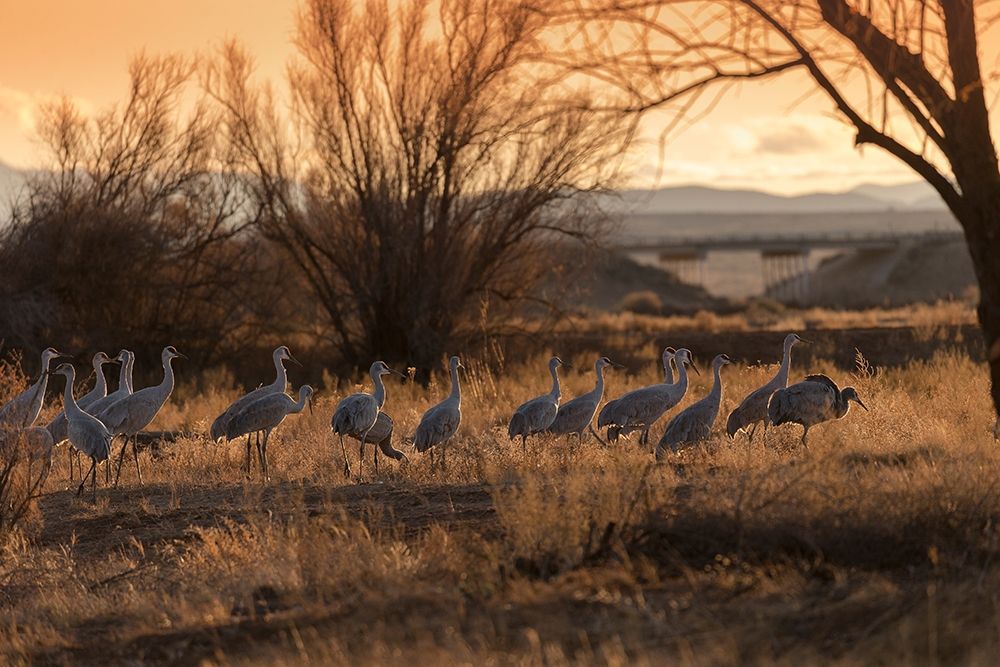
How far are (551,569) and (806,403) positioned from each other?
6453mm

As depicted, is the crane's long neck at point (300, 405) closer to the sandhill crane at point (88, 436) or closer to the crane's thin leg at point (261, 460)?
the crane's thin leg at point (261, 460)

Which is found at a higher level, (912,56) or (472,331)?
(912,56)

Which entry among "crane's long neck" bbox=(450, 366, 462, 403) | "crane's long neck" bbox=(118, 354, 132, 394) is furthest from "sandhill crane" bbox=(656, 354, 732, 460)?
"crane's long neck" bbox=(118, 354, 132, 394)

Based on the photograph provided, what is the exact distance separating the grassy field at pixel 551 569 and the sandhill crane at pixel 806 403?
102 centimetres

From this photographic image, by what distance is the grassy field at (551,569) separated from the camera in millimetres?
6855

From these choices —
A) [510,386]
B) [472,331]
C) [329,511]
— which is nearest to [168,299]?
[472,331]

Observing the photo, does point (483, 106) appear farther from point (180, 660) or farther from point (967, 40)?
point (180, 660)

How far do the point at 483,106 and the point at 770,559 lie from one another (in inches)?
722

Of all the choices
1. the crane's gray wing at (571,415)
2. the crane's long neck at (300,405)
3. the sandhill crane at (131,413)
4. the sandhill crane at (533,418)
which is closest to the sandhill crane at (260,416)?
the crane's long neck at (300,405)

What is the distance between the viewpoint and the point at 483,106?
25.6 meters

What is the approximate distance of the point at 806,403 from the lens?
1402 centimetres

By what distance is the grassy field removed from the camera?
686 centimetres

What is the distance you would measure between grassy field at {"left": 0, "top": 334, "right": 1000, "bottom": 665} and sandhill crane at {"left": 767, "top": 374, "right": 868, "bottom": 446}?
3.34 ft

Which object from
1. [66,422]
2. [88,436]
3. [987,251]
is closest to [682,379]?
[987,251]
